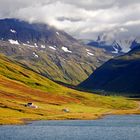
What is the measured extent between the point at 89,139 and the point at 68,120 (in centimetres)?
7537

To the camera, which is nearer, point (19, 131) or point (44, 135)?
point (44, 135)

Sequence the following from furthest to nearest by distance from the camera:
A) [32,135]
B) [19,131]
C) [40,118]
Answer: [40,118] < [19,131] < [32,135]

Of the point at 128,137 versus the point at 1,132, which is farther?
the point at 1,132

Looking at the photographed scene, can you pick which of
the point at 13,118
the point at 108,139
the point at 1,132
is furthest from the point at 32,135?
the point at 13,118

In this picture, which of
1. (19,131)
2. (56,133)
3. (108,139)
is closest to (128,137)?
(108,139)

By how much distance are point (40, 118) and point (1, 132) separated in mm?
59205

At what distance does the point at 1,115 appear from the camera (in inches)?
7333

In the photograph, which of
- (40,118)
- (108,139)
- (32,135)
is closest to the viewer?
(108,139)

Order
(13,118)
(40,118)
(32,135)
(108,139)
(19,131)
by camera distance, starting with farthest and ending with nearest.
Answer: (40,118)
(13,118)
(19,131)
(32,135)
(108,139)

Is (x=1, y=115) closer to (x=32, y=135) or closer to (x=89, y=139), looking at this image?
(x=32, y=135)

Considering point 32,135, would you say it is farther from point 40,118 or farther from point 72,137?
point 40,118

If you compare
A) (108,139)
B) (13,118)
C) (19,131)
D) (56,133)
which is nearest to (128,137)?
(108,139)

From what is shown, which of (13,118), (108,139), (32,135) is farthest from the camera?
(13,118)

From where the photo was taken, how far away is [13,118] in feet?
594
